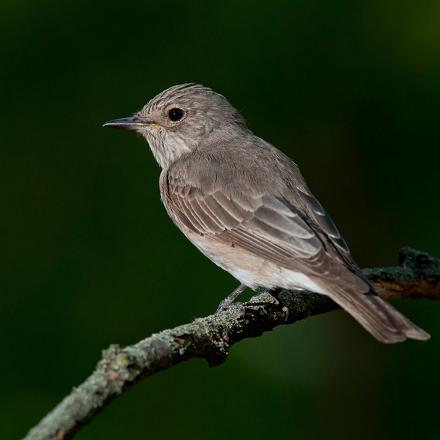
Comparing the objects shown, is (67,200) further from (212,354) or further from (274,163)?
(212,354)

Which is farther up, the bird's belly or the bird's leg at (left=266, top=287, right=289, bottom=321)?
the bird's belly

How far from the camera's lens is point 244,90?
5820 mm

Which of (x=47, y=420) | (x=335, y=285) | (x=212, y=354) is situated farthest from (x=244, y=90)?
(x=47, y=420)

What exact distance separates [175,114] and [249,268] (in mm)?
1612

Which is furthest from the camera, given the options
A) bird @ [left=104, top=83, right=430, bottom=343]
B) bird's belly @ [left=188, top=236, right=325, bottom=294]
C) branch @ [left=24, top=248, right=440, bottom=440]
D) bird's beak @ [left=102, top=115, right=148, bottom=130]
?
bird's beak @ [left=102, top=115, right=148, bottom=130]

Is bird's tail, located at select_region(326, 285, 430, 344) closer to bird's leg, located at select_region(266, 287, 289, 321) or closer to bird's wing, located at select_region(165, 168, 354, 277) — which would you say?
bird's wing, located at select_region(165, 168, 354, 277)

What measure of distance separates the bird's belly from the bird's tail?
13.7 inches

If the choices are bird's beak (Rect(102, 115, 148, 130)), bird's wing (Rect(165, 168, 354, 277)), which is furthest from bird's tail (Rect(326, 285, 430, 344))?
bird's beak (Rect(102, 115, 148, 130))

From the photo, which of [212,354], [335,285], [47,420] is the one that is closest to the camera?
[47,420]

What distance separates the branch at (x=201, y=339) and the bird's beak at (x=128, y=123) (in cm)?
140

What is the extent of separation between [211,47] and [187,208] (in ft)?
3.12

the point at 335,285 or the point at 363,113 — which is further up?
the point at 363,113

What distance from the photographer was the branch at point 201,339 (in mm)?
3074

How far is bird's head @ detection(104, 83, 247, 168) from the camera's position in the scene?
6473 millimetres
